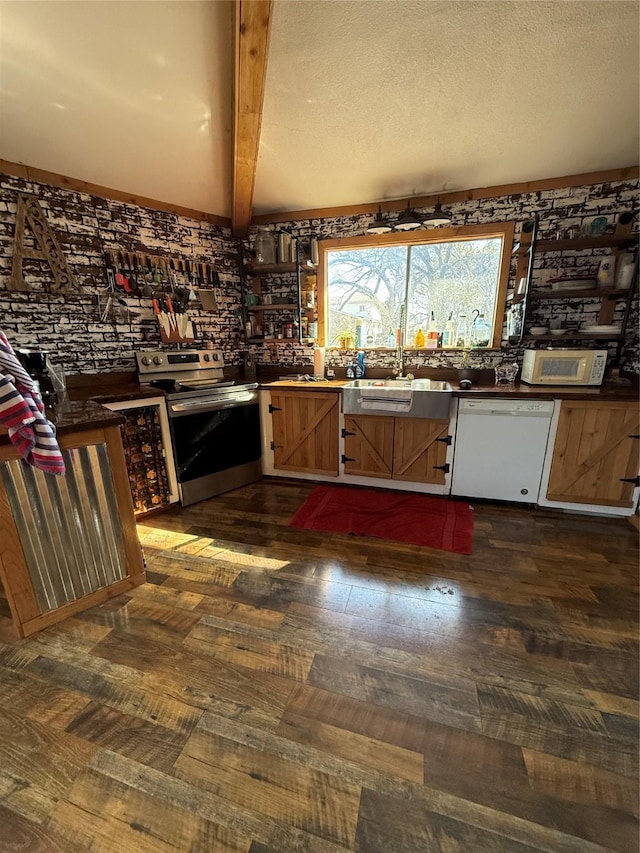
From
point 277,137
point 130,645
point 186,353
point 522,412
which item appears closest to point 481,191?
point 277,137

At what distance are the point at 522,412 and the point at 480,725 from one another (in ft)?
6.42

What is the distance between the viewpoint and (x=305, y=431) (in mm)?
3006

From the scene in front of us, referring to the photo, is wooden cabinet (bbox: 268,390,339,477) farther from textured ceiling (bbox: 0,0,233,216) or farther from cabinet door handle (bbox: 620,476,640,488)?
cabinet door handle (bbox: 620,476,640,488)

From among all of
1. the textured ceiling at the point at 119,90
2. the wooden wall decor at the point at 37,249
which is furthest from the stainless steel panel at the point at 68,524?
the textured ceiling at the point at 119,90

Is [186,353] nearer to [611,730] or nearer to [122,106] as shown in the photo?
[122,106]

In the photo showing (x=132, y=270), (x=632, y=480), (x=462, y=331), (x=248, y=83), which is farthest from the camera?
(x=462, y=331)

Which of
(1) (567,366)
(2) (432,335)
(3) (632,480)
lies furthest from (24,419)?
A: (3) (632,480)

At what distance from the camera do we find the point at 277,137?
237cm

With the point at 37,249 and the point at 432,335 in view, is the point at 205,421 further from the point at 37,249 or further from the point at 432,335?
the point at 432,335

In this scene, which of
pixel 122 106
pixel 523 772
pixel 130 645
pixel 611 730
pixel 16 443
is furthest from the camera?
pixel 122 106

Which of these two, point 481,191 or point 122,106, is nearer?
point 122,106

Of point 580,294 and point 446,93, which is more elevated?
point 446,93

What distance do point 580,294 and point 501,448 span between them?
139 cm

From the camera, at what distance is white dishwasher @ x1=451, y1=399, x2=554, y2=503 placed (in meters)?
2.48
